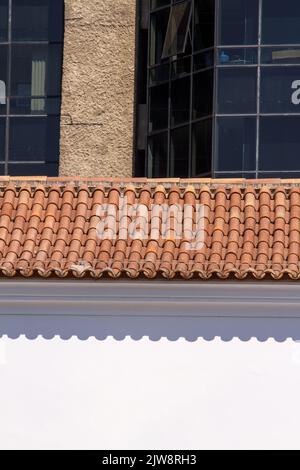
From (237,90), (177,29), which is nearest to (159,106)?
(177,29)

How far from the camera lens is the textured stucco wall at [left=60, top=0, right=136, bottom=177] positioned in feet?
98.7

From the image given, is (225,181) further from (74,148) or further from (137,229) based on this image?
(74,148)

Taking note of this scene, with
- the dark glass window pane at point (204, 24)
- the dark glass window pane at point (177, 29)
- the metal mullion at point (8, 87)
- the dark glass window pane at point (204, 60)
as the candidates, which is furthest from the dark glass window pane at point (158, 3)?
the metal mullion at point (8, 87)

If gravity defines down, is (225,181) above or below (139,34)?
below

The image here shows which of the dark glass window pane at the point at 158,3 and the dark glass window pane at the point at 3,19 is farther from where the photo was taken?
the dark glass window pane at the point at 3,19

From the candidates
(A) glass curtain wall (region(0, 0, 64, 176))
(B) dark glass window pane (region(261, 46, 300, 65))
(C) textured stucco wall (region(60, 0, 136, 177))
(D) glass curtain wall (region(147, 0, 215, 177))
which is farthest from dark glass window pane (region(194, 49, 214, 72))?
(A) glass curtain wall (region(0, 0, 64, 176))

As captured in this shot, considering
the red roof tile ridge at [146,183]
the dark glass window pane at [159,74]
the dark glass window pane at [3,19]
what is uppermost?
the dark glass window pane at [3,19]

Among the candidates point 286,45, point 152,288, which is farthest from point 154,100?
point 152,288

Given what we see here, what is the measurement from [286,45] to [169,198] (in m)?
7.70

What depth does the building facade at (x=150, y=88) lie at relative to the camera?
90.4 feet

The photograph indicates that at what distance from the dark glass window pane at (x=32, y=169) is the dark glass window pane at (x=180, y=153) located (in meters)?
2.69

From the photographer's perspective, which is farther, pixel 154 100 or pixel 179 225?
pixel 154 100

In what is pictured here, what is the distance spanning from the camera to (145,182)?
21.5m

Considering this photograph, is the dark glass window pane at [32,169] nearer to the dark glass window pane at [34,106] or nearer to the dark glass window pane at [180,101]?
the dark glass window pane at [34,106]
